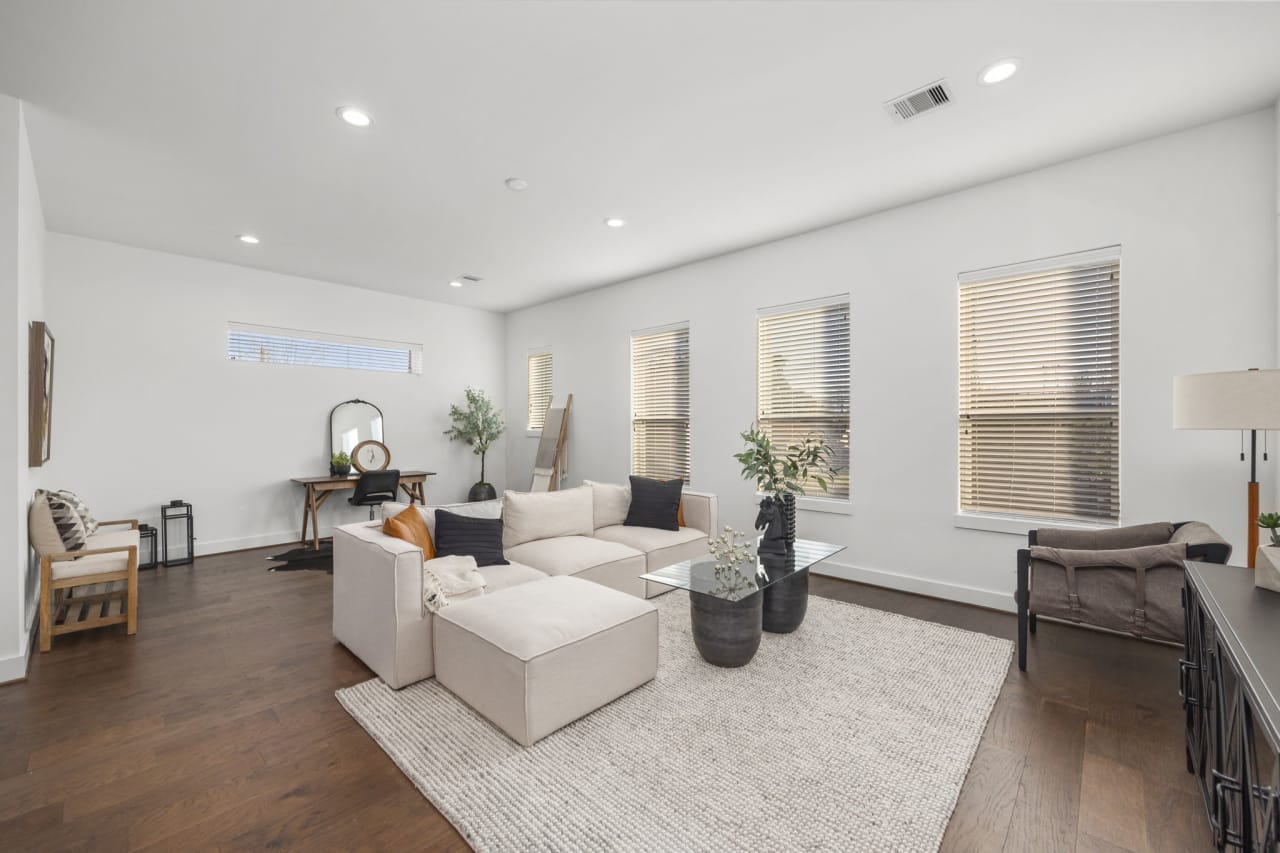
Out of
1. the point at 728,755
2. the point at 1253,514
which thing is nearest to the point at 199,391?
the point at 728,755

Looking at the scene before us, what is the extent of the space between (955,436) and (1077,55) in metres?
2.16

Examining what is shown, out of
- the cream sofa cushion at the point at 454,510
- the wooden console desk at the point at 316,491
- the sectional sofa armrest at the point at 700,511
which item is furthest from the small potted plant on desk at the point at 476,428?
the cream sofa cushion at the point at 454,510

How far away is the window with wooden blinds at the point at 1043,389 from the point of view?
3.20 metres

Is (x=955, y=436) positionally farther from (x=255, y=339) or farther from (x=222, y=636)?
(x=255, y=339)

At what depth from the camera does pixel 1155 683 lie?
2.52m

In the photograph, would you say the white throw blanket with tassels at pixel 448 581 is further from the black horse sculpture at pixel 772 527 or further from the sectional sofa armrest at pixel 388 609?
the black horse sculpture at pixel 772 527

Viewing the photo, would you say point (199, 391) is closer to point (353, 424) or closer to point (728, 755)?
point (353, 424)

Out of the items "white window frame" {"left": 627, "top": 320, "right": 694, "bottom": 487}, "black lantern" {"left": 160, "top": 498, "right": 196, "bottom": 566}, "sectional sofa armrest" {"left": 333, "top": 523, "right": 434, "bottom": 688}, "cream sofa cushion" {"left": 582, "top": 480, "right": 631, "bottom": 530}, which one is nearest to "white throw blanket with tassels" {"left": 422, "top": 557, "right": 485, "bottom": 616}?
"sectional sofa armrest" {"left": 333, "top": 523, "right": 434, "bottom": 688}

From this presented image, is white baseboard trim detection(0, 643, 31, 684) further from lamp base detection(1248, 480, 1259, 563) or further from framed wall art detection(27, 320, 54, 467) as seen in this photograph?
lamp base detection(1248, 480, 1259, 563)

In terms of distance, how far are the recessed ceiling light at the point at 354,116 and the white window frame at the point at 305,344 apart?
3.56 meters

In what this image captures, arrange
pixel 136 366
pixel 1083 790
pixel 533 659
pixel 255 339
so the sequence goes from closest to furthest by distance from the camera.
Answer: pixel 1083 790 < pixel 533 659 < pixel 136 366 < pixel 255 339

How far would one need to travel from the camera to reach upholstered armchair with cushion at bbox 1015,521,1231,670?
7.43 feet

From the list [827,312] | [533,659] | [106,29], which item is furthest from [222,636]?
[827,312]

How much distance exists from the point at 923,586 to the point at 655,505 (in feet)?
6.50
